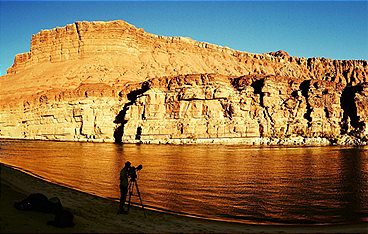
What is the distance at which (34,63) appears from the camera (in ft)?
532

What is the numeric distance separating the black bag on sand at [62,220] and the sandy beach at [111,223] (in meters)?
0.15

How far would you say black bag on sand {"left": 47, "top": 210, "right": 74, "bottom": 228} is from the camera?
1015cm

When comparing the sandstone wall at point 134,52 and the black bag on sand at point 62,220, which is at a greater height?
the sandstone wall at point 134,52

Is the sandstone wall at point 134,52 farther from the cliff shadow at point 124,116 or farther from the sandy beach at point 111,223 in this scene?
the sandy beach at point 111,223

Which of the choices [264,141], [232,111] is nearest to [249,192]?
[264,141]

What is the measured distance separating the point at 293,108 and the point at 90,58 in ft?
277

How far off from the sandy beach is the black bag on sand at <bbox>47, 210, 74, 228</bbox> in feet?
0.50

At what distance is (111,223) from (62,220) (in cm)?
221

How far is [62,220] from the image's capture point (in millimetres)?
10250

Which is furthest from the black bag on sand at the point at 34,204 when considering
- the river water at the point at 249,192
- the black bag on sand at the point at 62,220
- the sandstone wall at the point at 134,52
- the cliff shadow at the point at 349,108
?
the sandstone wall at the point at 134,52

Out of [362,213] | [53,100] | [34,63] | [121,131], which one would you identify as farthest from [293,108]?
[34,63]

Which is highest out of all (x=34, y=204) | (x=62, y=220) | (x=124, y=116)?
(x=124, y=116)

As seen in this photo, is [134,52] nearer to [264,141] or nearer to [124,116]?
[124,116]

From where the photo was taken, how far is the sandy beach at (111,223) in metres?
9.93
